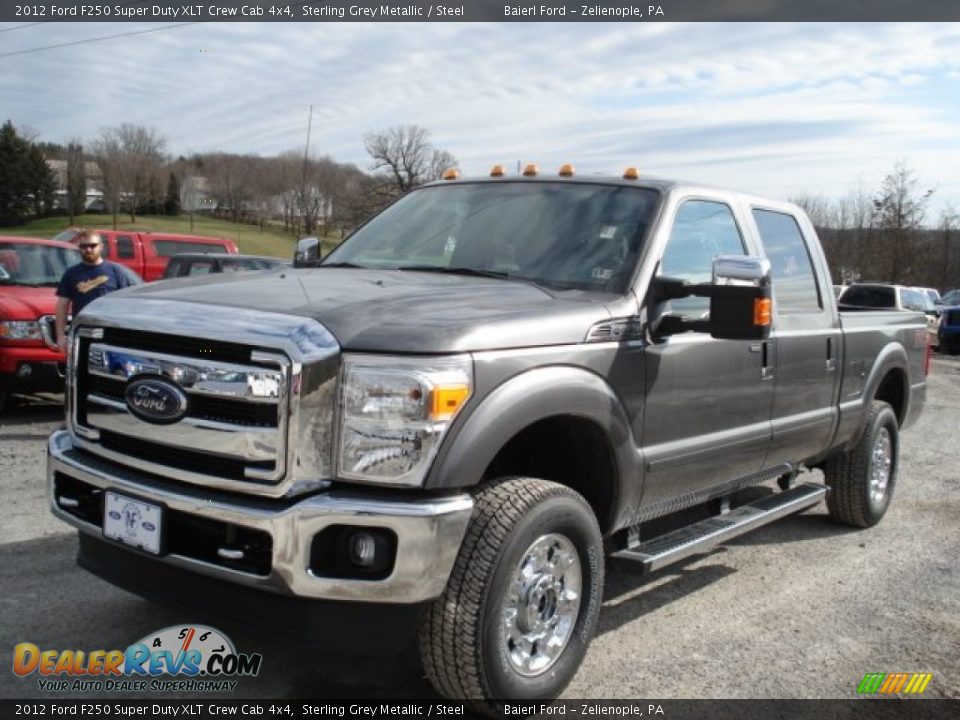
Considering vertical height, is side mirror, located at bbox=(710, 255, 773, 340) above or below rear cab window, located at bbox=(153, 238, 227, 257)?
above

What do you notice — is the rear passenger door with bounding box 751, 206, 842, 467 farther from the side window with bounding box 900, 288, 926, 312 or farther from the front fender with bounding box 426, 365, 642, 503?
the side window with bounding box 900, 288, 926, 312

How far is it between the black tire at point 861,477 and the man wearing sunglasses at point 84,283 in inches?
231

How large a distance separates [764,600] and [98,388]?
10.9 feet

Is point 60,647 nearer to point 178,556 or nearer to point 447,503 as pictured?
point 178,556

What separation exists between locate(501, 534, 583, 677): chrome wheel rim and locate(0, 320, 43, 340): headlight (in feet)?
22.1

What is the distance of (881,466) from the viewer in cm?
643

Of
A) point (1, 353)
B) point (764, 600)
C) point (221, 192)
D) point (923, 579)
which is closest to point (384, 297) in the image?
point (764, 600)

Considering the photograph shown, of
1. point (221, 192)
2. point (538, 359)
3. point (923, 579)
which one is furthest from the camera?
point (221, 192)

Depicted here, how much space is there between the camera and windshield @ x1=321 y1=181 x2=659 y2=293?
4016 millimetres

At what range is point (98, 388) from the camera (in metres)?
3.42

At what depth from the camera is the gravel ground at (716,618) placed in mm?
3664

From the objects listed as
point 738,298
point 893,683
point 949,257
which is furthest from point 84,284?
point 949,257

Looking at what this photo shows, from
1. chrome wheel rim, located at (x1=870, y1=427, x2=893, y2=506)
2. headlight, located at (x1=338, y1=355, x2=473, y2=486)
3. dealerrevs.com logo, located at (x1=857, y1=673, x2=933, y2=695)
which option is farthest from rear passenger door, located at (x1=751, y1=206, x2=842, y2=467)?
headlight, located at (x1=338, y1=355, x2=473, y2=486)

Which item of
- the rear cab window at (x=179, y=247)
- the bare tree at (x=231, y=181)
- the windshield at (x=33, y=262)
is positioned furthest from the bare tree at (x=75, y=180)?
the windshield at (x=33, y=262)
